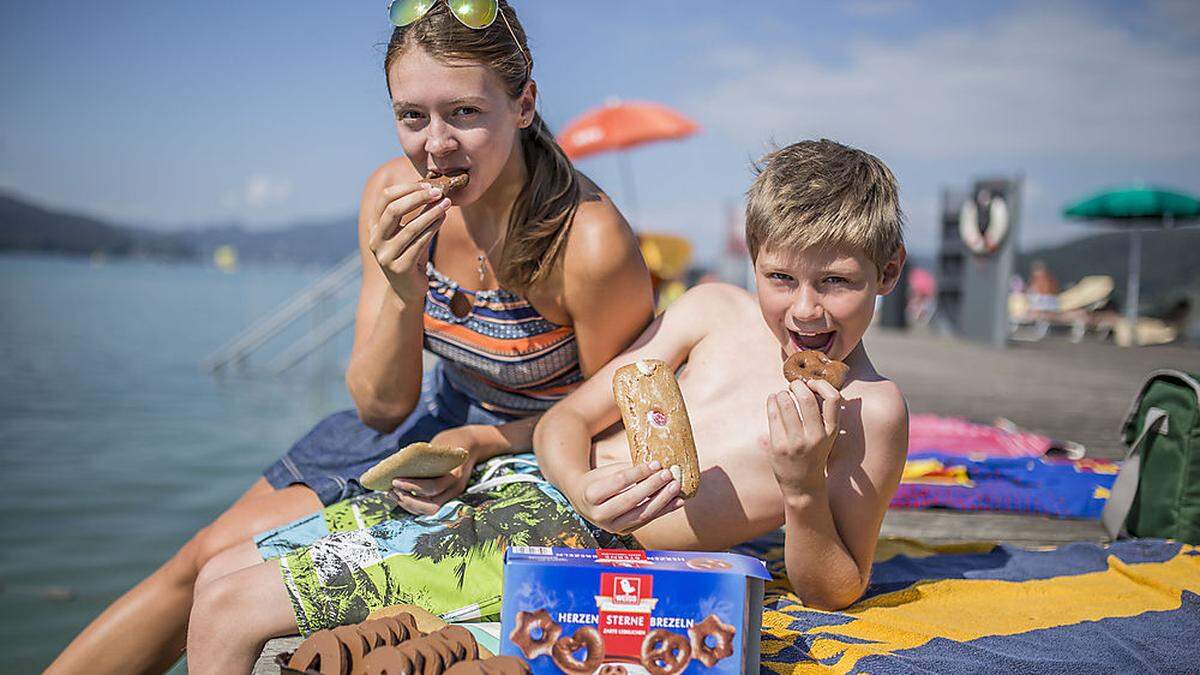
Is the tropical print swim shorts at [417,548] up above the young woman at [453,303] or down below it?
below

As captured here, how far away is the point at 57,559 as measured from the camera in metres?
6.11

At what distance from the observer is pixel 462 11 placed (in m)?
2.27

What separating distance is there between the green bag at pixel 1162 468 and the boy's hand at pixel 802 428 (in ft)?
6.85

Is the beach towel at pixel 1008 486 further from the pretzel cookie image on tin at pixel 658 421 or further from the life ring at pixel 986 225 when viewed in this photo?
the life ring at pixel 986 225

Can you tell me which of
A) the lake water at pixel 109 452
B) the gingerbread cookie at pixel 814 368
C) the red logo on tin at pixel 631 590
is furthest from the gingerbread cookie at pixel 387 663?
the lake water at pixel 109 452

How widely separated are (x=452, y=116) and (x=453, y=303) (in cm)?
60

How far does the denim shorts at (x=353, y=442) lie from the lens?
8.52 feet

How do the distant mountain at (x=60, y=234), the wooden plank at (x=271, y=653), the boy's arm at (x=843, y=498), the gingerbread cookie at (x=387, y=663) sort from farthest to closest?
the distant mountain at (x=60, y=234) → the boy's arm at (x=843, y=498) → the wooden plank at (x=271, y=653) → the gingerbread cookie at (x=387, y=663)

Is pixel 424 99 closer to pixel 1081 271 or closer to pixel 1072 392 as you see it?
pixel 1072 392

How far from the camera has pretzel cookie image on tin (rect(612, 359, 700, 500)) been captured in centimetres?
188

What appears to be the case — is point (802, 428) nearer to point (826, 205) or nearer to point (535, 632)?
point (826, 205)

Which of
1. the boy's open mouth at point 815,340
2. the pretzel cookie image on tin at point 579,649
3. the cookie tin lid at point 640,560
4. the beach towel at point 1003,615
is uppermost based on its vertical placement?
the boy's open mouth at point 815,340

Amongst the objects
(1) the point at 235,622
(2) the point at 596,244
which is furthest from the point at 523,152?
(1) the point at 235,622

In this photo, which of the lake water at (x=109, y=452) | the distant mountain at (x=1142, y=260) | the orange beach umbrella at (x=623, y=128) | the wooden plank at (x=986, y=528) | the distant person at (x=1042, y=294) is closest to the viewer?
the wooden plank at (x=986, y=528)
